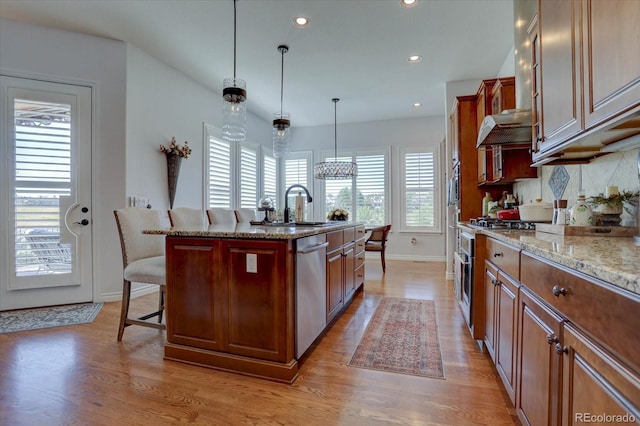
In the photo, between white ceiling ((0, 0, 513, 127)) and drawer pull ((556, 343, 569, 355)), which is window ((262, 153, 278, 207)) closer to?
white ceiling ((0, 0, 513, 127))

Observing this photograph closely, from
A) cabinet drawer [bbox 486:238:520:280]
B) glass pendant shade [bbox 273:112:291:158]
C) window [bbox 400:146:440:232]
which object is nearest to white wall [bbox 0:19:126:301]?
glass pendant shade [bbox 273:112:291:158]

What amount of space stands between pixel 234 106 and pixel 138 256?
1563mm

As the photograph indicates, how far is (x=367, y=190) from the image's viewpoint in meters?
6.96

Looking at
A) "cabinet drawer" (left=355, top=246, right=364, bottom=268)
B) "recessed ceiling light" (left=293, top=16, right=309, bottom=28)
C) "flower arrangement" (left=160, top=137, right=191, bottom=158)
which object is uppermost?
"recessed ceiling light" (left=293, top=16, right=309, bottom=28)

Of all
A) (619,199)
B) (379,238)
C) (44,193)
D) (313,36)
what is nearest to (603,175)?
(619,199)

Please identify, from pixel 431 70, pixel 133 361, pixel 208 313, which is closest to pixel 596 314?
pixel 208 313

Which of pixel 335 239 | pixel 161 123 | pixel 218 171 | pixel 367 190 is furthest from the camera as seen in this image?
pixel 367 190

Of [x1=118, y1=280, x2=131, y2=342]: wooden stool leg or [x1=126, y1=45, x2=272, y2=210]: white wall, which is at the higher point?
[x1=126, y1=45, x2=272, y2=210]: white wall

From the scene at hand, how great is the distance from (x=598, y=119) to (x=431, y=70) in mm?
3517

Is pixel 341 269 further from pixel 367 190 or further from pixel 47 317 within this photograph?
pixel 367 190

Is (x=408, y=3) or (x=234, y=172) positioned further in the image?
(x=234, y=172)

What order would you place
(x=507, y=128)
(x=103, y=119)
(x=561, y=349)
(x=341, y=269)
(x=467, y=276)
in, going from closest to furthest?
1. (x=561, y=349)
2. (x=507, y=128)
3. (x=467, y=276)
4. (x=341, y=269)
5. (x=103, y=119)

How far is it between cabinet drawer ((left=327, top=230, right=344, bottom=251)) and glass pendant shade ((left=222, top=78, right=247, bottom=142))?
1378 mm

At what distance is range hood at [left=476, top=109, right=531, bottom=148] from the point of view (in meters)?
2.27
